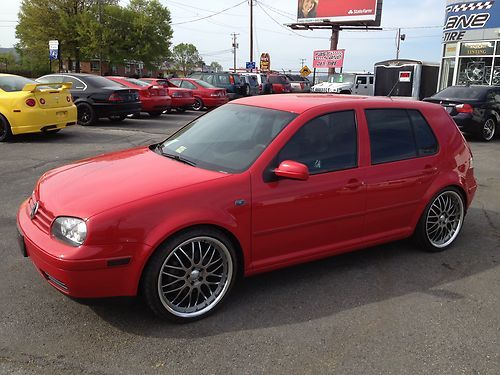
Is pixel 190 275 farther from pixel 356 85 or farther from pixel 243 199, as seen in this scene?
pixel 356 85

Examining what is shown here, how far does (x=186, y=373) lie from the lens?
2.69 meters

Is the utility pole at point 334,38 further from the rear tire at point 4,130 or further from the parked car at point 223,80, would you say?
the rear tire at point 4,130

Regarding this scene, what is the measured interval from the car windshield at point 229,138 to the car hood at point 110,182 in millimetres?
165

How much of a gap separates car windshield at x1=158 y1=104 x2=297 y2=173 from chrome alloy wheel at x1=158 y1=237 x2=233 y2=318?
614mm

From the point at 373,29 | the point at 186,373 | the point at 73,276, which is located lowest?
the point at 186,373

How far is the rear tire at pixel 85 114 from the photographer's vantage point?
12.8 metres

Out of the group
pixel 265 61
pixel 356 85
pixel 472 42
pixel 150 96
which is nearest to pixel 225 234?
pixel 150 96

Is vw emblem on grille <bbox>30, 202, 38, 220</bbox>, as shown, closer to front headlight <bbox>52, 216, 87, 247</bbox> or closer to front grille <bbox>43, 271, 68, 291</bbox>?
front headlight <bbox>52, 216, 87, 247</bbox>

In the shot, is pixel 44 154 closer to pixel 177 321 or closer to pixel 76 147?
pixel 76 147

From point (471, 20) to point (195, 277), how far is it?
858 inches

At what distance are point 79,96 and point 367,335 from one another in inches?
456

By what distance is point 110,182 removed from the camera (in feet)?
10.8

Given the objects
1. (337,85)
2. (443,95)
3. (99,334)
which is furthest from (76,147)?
(337,85)

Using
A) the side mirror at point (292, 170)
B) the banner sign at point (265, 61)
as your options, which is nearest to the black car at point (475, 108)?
the side mirror at point (292, 170)
